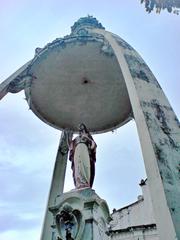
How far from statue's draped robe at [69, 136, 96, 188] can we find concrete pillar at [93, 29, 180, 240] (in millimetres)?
1923

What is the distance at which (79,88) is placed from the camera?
31.8 ft

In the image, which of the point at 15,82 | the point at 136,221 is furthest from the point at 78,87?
the point at 136,221

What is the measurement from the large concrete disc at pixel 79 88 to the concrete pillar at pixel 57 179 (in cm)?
72

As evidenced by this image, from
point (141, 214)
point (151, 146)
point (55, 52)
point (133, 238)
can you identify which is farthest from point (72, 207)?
point (141, 214)

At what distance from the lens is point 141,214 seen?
18906 mm

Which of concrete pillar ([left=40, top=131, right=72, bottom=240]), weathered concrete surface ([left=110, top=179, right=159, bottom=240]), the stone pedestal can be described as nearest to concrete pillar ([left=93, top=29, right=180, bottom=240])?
the stone pedestal

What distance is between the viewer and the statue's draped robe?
257 inches

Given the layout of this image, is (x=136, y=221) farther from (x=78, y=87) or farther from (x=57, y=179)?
(x=78, y=87)

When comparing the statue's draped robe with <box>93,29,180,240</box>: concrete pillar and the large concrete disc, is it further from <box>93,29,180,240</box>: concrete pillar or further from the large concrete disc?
the large concrete disc

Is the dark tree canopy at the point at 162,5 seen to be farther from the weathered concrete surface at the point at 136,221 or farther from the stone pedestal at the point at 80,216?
the weathered concrete surface at the point at 136,221

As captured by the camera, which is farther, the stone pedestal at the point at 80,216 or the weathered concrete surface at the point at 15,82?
the weathered concrete surface at the point at 15,82

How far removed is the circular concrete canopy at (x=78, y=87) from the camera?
8805 mm

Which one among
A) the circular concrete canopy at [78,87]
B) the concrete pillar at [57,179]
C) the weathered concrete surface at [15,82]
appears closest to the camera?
the concrete pillar at [57,179]

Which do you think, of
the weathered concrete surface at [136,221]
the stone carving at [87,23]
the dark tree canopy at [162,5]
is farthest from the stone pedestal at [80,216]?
the weathered concrete surface at [136,221]
